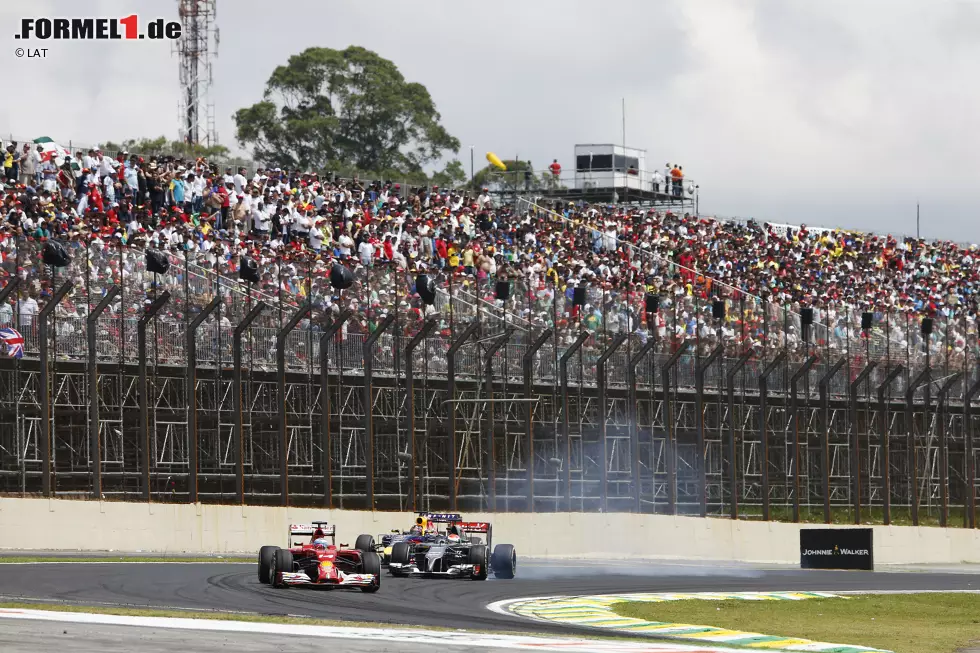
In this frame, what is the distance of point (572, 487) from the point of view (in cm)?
4588

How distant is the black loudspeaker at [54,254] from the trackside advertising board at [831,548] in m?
19.7

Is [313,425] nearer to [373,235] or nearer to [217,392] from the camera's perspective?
[217,392]

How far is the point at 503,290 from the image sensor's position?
139ft

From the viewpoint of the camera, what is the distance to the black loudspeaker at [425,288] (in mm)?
41000

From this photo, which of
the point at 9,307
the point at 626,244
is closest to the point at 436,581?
the point at 9,307

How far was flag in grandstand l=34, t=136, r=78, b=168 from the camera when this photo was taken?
144 ft

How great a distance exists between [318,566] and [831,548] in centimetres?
2024

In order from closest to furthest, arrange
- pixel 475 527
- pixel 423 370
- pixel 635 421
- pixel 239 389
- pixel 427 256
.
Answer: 1. pixel 475 527
2. pixel 239 389
3. pixel 423 370
4. pixel 635 421
5. pixel 427 256

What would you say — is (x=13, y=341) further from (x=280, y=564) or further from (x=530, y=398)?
(x=530, y=398)

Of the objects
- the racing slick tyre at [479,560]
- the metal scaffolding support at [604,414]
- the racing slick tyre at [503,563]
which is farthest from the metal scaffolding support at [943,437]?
the racing slick tyre at [479,560]

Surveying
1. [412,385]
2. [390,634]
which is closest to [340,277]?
[412,385]

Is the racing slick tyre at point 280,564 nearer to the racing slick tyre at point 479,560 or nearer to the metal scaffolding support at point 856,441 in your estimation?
the racing slick tyre at point 479,560

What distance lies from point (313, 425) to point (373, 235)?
7.84 m

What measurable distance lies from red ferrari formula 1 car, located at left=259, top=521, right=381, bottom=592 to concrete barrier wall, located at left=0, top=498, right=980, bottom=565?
7.77m
